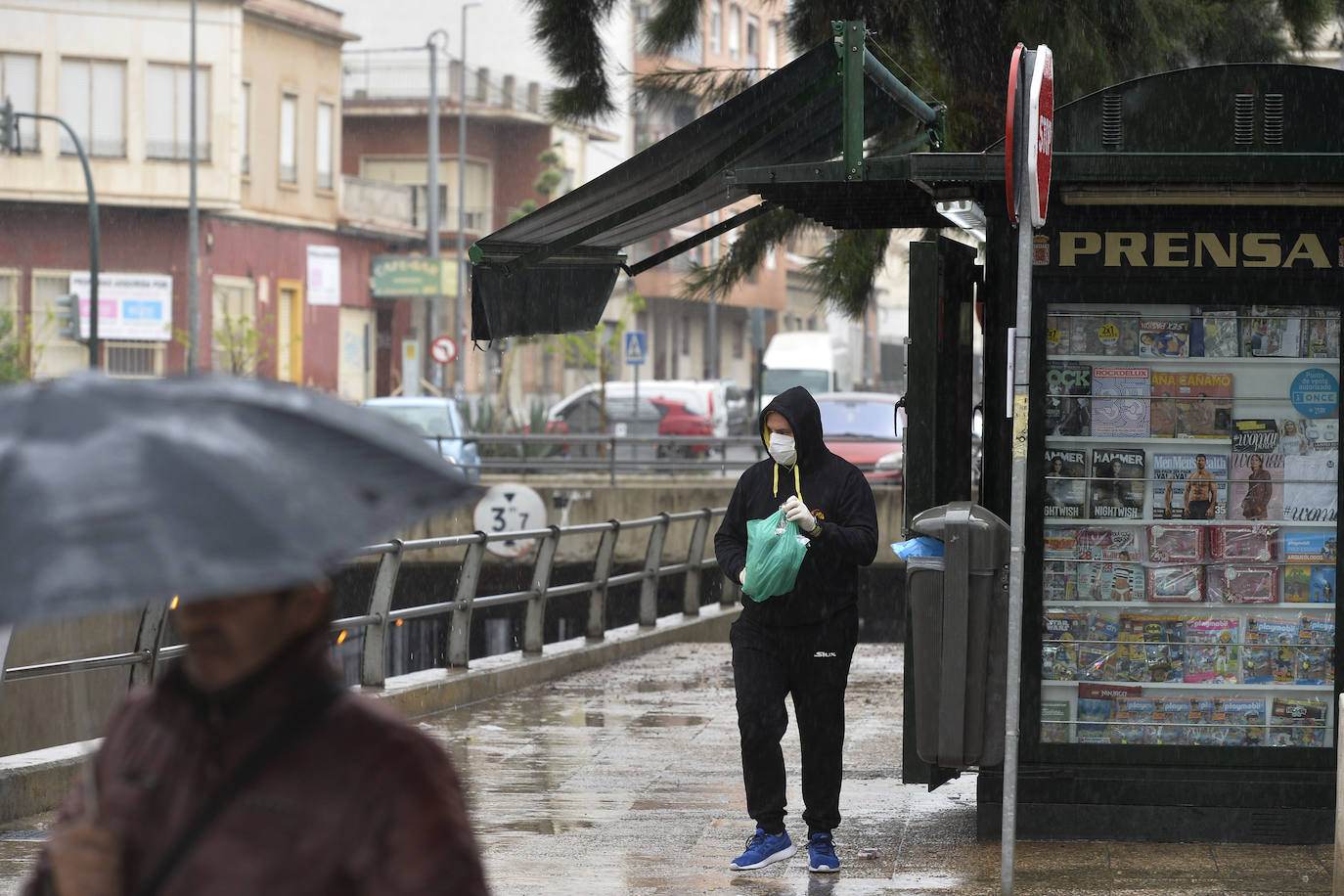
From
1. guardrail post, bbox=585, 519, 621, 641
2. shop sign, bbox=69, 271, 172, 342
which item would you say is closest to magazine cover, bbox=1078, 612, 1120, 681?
guardrail post, bbox=585, 519, 621, 641

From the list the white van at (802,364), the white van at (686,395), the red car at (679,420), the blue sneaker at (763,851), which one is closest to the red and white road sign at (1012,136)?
the blue sneaker at (763,851)

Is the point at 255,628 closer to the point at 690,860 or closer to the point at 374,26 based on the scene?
the point at 690,860

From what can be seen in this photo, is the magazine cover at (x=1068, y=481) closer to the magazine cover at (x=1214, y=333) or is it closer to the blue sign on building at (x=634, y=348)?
the magazine cover at (x=1214, y=333)

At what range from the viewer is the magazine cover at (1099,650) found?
→ 7762 millimetres

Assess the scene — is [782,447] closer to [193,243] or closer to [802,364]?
[193,243]

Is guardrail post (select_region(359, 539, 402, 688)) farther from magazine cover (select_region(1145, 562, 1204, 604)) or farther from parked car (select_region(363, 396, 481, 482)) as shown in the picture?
parked car (select_region(363, 396, 481, 482))

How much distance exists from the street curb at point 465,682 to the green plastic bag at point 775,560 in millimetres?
2444

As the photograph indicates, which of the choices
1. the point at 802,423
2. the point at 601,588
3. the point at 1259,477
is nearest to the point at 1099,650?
the point at 1259,477

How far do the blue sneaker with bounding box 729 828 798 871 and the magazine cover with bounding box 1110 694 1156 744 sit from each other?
4.53 ft

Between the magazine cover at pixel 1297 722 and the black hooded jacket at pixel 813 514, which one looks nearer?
the black hooded jacket at pixel 813 514

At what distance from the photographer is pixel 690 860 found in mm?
7527

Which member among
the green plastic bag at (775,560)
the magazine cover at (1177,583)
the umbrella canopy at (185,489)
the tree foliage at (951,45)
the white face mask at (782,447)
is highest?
the tree foliage at (951,45)

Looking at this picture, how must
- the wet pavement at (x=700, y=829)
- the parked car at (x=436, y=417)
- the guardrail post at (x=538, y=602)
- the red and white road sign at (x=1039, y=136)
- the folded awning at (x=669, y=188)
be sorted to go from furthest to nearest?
1. the parked car at (x=436, y=417)
2. the guardrail post at (x=538, y=602)
3. the folded awning at (x=669, y=188)
4. the wet pavement at (x=700, y=829)
5. the red and white road sign at (x=1039, y=136)

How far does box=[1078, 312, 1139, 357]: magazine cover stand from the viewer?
771 centimetres
